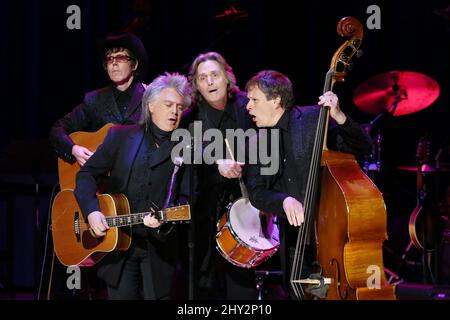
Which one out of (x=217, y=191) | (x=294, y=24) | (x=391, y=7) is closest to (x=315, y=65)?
(x=294, y=24)

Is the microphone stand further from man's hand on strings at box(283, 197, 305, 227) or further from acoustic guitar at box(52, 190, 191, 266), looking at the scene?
man's hand on strings at box(283, 197, 305, 227)

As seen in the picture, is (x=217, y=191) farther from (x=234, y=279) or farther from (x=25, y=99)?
(x=25, y=99)

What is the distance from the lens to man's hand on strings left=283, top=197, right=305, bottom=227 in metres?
3.61

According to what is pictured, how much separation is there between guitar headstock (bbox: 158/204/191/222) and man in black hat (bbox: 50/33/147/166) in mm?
1020

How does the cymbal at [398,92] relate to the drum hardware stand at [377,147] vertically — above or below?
above

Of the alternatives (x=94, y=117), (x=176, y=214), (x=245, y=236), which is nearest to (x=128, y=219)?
(x=176, y=214)

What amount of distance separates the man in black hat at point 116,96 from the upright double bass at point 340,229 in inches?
63.2

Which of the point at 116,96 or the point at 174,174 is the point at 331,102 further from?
the point at 116,96

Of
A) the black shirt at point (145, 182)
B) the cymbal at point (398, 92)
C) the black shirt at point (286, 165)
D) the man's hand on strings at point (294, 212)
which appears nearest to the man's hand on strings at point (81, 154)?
the black shirt at point (145, 182)

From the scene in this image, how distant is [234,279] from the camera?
4.34 m

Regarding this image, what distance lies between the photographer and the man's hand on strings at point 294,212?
361 cm

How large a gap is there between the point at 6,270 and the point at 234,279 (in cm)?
317

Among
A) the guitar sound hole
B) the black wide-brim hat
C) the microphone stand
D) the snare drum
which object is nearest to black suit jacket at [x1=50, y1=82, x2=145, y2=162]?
the black wide-brim hat

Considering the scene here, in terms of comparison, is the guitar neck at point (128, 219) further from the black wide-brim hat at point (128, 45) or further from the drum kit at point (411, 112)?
the drum kit at point (411, 112)
